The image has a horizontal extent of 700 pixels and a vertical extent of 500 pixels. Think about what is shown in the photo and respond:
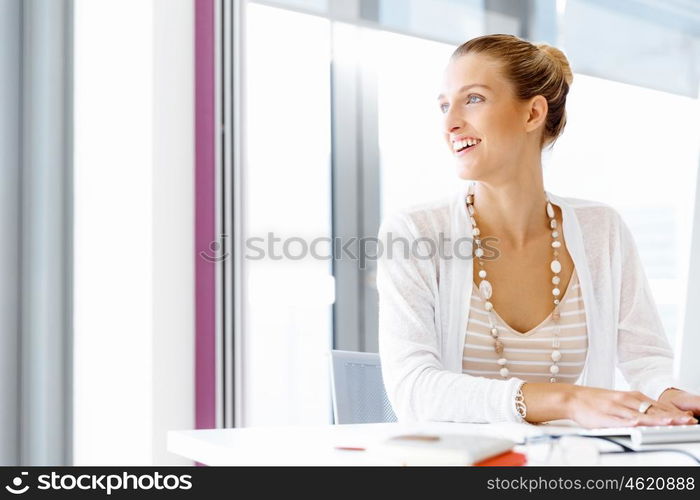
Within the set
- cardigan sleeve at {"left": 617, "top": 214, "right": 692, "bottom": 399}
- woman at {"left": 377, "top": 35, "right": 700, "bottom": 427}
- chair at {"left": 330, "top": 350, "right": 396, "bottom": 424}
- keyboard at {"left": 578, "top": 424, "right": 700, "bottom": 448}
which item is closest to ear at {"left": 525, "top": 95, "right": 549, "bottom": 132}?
woman at {"left": 377, "top": 35, "right": 700, "bottom": 427}

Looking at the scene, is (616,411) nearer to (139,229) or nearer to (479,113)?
(479,113)

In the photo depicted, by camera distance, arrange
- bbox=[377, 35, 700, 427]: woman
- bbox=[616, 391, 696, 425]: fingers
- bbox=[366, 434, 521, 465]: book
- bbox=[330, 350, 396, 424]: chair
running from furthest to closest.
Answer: bbox=[330, 350, 396, 424]: chair
bbox=[377, 35, 700, 427]: woman
bbox=[616, 391, 696, 425]: fingers
bbox=[366, 434, 521, 465]: book

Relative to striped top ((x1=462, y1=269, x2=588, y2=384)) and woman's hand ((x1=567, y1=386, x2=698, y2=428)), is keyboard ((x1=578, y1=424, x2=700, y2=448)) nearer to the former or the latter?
woman's hand ((x1=567, y1=386, x2=698, y2=428))

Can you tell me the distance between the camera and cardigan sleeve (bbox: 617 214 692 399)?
165 cm

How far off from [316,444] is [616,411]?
0.44 meters

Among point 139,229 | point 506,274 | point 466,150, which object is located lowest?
point 506,274

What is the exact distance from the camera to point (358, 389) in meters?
1.75

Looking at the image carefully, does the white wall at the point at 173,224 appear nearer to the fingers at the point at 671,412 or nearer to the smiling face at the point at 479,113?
the smiling face at the point at 479,113

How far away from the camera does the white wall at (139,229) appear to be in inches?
91.0

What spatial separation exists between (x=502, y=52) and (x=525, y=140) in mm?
203

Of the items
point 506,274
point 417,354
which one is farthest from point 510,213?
point 417,354

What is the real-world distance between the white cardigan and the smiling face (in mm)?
103

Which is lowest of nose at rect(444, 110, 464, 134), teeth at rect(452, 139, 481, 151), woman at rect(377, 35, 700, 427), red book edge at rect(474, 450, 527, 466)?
red book edge at rect(474, 450, 527, 466)
